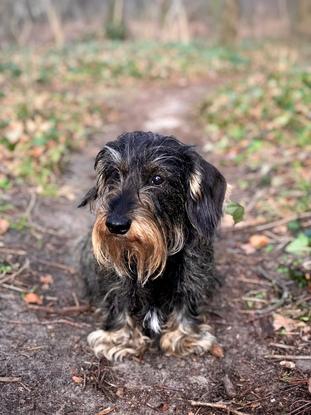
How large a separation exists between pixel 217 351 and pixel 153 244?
0.98m

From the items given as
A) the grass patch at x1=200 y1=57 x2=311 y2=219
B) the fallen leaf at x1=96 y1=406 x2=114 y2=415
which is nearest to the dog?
the fallen leaf at x1=96 y1=406 x2=114 y2=415

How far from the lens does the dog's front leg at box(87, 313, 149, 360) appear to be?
128 inches

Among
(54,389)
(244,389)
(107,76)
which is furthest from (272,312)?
(107,76)

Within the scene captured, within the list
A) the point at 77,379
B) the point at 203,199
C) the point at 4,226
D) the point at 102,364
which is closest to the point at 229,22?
the point at 4,226

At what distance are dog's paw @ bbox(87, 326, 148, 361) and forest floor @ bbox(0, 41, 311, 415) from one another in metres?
0.06

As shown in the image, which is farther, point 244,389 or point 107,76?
point 107,76

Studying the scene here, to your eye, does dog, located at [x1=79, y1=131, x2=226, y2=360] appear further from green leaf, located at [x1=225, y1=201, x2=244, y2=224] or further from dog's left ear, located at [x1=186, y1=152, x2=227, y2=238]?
green leaf, located at [x1=225, y1=201, x2=244, y2=224]

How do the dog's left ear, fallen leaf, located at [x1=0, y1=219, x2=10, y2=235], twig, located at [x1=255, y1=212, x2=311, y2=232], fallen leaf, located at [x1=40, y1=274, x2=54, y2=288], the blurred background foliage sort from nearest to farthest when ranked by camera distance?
the dog's left ear < fallen leaf, located at [x1=40, y1=274, x2=54, y2=288] < fallen leaf, located at [x1=0, y1=219, x2=10, y2=235] < twig, located at [x1=255, y1=212, x2=311, y2=232] < the blurred background foliage

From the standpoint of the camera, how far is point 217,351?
3.27 metres

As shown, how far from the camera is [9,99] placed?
30.7 feet

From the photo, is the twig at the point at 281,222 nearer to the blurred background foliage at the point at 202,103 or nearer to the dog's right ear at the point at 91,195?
the blurred background foliage at the point at 202,103

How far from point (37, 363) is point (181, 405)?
0.91 metres

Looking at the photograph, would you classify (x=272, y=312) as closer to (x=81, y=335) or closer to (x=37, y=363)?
(x=81, y=335)

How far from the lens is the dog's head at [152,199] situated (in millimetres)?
2805
